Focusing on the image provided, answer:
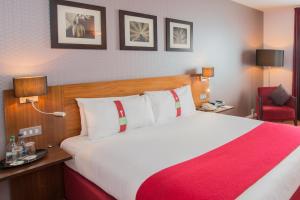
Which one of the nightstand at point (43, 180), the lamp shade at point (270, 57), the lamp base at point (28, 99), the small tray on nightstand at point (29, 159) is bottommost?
the nightstand at point (43, 180)

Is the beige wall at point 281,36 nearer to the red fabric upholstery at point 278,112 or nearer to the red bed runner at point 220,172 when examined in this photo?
the red fabric upholstery at point 278,112

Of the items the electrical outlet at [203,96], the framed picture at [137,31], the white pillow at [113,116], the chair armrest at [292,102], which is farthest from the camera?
the chair armrest at [292,102]

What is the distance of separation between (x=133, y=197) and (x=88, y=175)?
1.93 feet

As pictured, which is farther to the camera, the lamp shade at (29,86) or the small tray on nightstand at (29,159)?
the lamp shade at (29,86)

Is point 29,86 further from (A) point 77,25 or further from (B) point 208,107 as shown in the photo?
(B) point 208,107

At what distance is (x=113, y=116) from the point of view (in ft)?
7.92

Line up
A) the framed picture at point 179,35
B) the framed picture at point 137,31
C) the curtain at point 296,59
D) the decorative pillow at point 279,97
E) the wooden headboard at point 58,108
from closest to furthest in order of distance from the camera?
the wooden headboard at point 58,108
the framed picture at point 137,31
the framed picture at point 179,35
the decorative pillow at point 279,97
the curtain at point 296,59

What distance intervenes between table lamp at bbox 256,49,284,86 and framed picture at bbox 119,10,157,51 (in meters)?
3.03

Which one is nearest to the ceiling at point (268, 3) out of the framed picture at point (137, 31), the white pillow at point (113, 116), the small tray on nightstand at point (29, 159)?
the framed picture at point (137, 31)

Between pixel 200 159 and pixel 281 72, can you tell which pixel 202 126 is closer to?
pixel 200 159

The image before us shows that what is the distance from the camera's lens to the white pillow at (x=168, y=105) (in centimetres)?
289

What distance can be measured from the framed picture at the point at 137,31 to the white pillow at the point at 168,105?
0.63 metres

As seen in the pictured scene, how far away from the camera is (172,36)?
11.5 feet

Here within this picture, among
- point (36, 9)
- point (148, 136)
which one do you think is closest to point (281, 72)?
point (148, 136)
